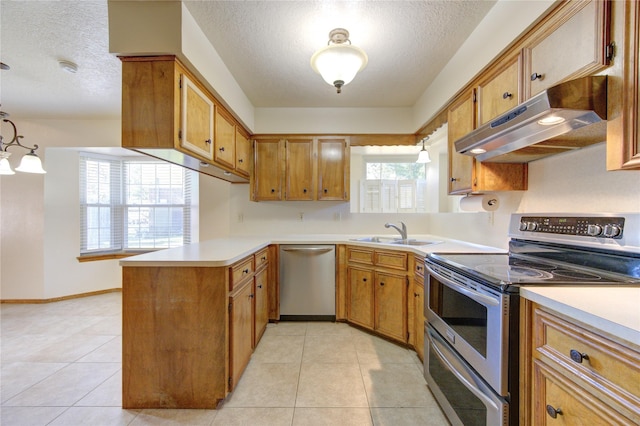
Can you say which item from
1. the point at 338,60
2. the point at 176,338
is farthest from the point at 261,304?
the point at 338,60

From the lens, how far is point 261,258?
248cm

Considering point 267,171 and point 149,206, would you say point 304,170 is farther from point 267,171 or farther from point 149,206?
point 149,206

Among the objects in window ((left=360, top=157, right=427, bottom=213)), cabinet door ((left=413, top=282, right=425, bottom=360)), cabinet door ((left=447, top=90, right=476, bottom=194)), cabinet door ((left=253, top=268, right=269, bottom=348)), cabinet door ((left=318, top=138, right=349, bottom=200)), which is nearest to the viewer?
cabinet door ((left=447, top=90, right=476, bottom=194))

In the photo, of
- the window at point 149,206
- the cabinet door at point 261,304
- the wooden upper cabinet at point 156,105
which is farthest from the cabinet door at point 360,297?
the window at point 149,206

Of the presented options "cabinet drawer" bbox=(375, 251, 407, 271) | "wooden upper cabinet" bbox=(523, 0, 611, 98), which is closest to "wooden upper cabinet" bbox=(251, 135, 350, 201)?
"cabinet drawer" bbox=(375, 251, 407, 271)

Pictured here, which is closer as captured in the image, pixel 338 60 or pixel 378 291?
pixel 338 60

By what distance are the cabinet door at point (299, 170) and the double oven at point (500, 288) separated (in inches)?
70.2

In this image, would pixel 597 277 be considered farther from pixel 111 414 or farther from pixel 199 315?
pixel 111 414

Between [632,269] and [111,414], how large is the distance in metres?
2.74

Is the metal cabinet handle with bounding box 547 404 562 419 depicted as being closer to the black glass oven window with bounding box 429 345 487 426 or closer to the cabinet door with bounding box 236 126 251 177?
the black glass oven window with bounding box 429 345 487 426

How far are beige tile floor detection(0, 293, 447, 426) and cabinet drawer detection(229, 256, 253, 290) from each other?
0.71 meters

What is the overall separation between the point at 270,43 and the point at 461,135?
1598 millimetres

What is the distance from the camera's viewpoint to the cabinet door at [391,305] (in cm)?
231

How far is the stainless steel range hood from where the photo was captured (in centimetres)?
97
